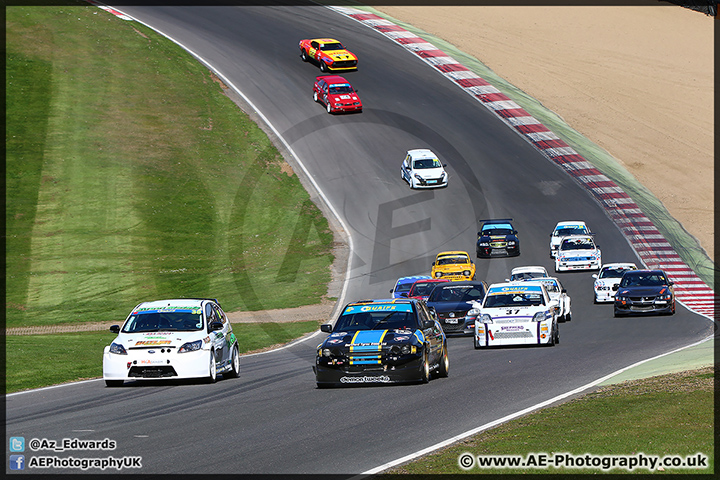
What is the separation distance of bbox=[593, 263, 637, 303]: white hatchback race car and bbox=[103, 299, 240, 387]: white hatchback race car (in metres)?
18.7

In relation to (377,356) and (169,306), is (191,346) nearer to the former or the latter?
(169,306)

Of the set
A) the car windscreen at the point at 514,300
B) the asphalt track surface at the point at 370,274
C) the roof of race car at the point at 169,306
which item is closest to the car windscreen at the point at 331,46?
the asphalt track surface at the point at 370,274

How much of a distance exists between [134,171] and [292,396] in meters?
36.8

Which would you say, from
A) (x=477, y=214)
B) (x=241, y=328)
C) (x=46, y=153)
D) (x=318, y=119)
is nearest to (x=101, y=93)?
(x=46, y=153)

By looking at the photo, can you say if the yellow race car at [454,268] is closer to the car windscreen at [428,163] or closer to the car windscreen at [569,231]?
the car windscreen at [569,231]

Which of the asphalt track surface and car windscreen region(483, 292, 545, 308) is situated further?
car windscreen region(483, 292, 545, 308)

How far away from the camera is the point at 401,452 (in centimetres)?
1094

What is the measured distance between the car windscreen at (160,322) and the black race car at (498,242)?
24982 mm

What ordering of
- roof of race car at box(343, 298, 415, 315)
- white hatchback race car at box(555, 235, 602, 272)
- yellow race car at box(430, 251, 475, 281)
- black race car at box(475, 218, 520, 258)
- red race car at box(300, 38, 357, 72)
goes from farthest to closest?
red race car at box(300, 38, 357, 72) < black race car at box(475, 218, 520, 258) < white hatchback race car at box(555, 235, 602, 272) < yellow race car at box(430, 251, 475, 281) < roof of race car at box(343, 298, 415, 315)

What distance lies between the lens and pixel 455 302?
2697cm

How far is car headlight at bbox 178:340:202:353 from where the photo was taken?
1723 cm

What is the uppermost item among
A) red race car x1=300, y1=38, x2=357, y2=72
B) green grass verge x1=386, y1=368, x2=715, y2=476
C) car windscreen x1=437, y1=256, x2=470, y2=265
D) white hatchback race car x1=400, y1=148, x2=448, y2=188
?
red race car x1=300, y1=38, x2=357, y2=72

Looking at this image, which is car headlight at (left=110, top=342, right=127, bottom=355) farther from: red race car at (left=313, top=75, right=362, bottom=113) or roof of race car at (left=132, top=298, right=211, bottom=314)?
red race car at (left=313, top=75, right=362, bottom=113)

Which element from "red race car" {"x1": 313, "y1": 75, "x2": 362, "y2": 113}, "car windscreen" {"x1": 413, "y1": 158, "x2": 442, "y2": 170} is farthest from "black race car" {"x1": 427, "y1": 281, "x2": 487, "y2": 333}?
"red race car" {"x1": 313, "y1": 75, "x2": 362, "y2": 113}
